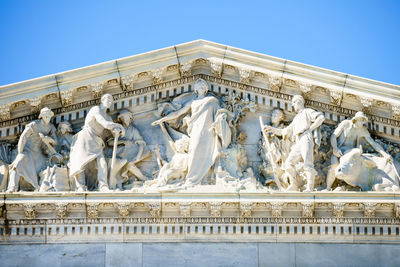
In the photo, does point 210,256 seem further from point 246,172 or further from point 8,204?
point 8,204

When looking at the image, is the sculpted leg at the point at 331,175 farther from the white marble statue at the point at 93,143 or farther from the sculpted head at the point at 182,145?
the white marble statue at the point at 93,143

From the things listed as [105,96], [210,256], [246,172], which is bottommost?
[210,256]

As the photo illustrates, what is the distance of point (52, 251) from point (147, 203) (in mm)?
2070

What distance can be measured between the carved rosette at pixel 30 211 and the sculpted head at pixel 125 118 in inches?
107

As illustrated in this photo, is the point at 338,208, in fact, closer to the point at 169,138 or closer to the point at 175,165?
the point at 175,165

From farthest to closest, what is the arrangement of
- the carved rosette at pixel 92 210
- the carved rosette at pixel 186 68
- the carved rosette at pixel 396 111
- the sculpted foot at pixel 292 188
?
the carved rosette at pixel 186 68 < the carved rosette at pixel 396 111 < the sculpted foot at pixel 292 188 < the carved rosette at pixel 92 210

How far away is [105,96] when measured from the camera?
84.6 feet

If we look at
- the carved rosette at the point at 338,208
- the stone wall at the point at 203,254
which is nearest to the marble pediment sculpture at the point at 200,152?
the carved rosette at the point at 338,208

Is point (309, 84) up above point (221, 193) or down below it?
above

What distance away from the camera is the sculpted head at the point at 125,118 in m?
25.8

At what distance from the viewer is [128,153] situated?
2553 centimetres

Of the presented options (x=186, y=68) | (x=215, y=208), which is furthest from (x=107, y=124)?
(x=215, y=208)

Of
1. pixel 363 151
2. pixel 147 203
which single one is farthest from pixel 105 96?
pixel 363 151

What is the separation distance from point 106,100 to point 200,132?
206cm
